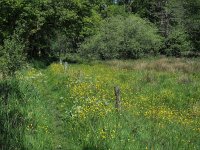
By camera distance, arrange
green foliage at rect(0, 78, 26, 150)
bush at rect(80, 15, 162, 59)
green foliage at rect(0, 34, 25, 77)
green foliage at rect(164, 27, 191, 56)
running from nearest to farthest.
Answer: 1. green foliage at rect(0, 78, 26, 150)
2. green foliage at rect(0, 34, 25, 77)
3. bush at rect(80, 15, 162, 59)
4. green foliage at rect(164, 27, 191, 56)

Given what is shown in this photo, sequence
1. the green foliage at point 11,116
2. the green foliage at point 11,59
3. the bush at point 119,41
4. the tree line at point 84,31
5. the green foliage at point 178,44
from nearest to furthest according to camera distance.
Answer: the green foliage at point 11,116 < the green foliage at point 11,59 < the tree line at point 84,31 < the bush at point 119,41 < the green foliage at point 178,44

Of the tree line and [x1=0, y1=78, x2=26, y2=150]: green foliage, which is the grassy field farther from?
the tree line

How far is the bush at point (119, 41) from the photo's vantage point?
38.5 m

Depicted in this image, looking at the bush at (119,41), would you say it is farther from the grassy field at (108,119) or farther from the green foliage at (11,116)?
the green foliage at (11,116)

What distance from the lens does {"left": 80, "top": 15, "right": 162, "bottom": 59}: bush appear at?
38531 mm

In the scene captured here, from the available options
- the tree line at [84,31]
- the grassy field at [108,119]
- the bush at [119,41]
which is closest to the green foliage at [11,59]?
the grassy field at [108,119]

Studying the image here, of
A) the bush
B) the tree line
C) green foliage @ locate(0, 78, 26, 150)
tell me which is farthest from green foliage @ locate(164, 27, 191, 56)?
green foliage @ locate(0, 78, 26, 150)

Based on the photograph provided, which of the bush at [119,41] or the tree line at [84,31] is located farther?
the bush at [119,41]

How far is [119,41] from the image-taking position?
126 feet

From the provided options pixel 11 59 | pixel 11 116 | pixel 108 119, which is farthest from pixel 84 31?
pixel 108 119

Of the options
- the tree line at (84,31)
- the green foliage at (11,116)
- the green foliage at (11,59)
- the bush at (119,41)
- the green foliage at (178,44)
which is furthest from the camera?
the green foliage at (178,44)

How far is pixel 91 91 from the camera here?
1375 centimetres

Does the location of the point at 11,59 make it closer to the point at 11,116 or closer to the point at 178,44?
the point at 11,116

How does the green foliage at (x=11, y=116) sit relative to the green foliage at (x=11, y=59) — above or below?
below
